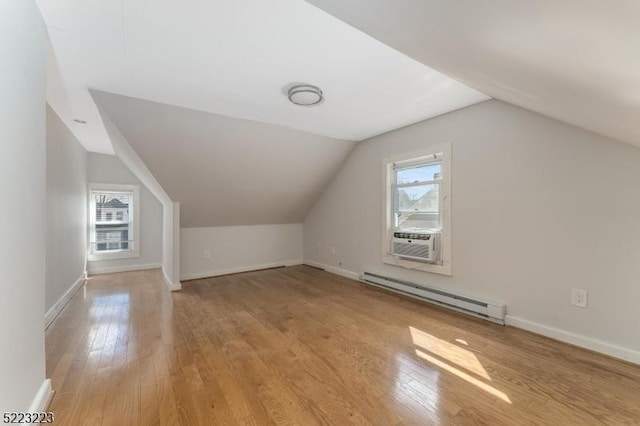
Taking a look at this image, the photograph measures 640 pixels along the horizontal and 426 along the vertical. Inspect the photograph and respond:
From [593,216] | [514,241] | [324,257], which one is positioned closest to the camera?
[593,216]

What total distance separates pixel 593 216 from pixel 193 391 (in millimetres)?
3087

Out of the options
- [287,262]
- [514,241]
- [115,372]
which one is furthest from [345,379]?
[287,262]

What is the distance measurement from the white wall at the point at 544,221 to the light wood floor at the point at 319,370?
26cm

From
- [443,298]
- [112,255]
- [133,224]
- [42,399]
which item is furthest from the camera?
[133,224]

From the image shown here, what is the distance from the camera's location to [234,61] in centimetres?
191

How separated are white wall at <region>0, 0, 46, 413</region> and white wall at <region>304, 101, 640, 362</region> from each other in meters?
3.27

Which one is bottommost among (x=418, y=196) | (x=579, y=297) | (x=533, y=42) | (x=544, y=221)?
(x=579, y=297)

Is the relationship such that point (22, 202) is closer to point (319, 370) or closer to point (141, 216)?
point (319, 370)

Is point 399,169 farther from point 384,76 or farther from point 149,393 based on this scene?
point 149,393

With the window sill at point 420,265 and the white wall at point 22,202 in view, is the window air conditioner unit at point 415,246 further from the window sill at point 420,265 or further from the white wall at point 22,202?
the white wall at point 22,202

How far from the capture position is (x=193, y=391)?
1.58 meters

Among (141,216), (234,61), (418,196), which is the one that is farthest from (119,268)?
(418,196)

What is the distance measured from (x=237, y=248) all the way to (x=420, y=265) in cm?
308

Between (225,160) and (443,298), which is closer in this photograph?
(443,298)
